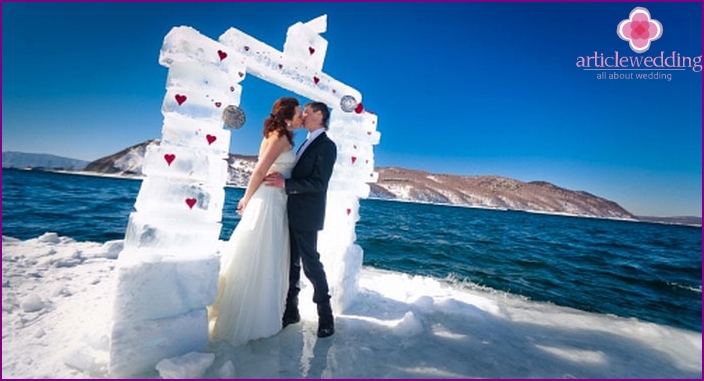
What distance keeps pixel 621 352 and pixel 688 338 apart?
1939mm

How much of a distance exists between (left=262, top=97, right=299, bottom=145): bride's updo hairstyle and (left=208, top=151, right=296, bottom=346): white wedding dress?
22cm

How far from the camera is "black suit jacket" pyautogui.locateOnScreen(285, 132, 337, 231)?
3.32m

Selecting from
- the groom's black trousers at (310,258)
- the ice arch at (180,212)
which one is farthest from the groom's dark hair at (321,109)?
the groom's black trousers at (310,258)

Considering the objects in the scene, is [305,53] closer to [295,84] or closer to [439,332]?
[295,84]

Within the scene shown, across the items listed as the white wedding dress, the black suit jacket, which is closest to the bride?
the white wedding dress

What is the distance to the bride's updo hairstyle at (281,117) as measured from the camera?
3271 mm

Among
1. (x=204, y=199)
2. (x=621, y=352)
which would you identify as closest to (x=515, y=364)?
(x=621, y=352)

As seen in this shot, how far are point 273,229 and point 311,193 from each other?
0.51 meters

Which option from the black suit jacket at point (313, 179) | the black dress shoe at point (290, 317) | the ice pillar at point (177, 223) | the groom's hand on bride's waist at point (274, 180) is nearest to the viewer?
the ice pillar at point (177, 223)

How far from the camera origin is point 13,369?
2.60m

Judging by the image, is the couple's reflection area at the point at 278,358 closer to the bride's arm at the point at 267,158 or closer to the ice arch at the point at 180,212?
the ice arch at the point at 180,212

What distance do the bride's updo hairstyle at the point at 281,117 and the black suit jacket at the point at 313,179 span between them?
26 cm

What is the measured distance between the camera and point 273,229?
10.9 ft

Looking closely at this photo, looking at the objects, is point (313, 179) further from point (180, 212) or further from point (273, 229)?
point (180, 212)
